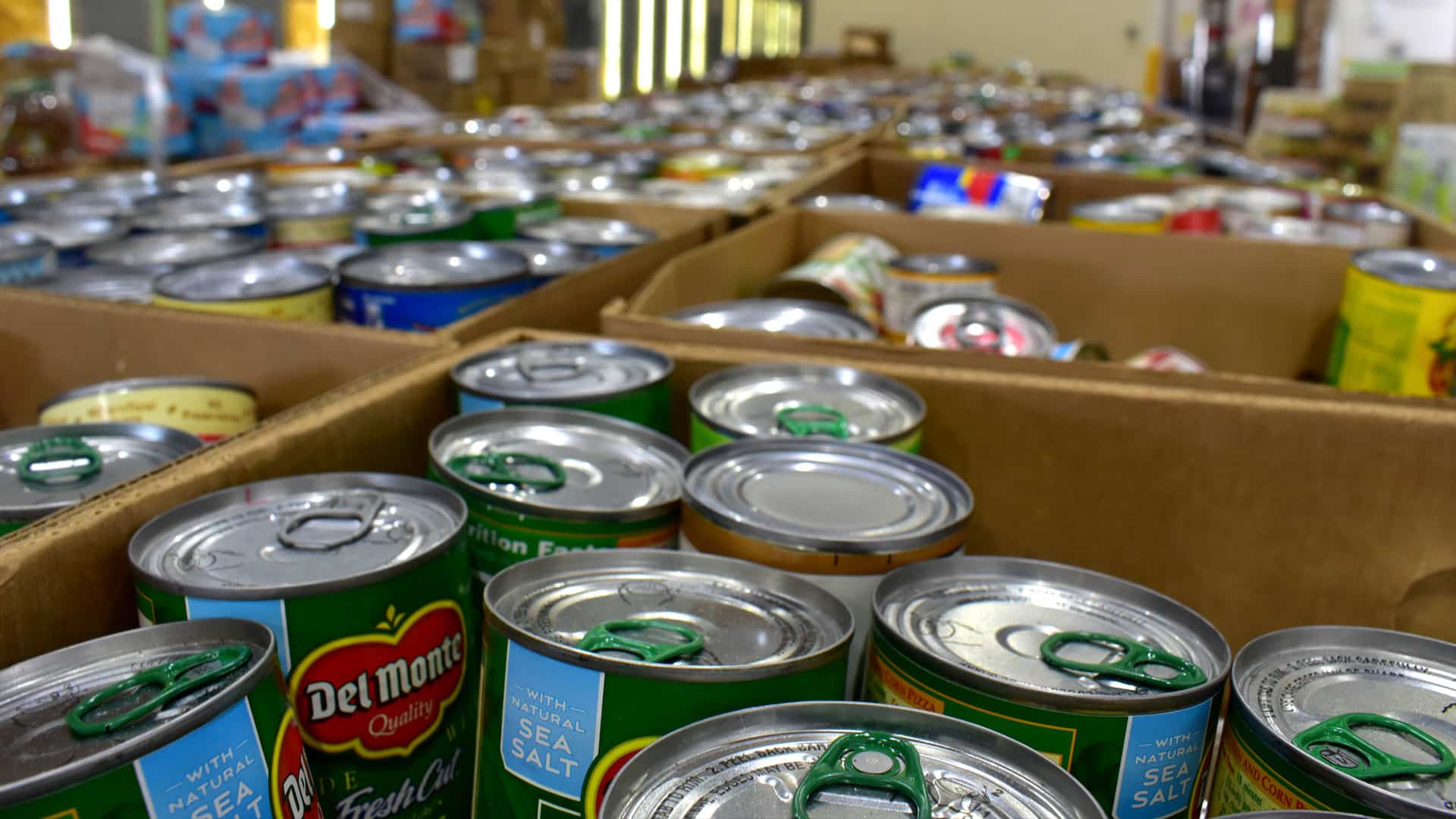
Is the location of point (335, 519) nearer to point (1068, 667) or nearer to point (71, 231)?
point (1068, 667)

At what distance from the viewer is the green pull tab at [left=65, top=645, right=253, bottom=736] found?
1.90ft

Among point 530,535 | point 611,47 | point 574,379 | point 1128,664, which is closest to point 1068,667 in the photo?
point 1128,664

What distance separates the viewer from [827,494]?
966 mm

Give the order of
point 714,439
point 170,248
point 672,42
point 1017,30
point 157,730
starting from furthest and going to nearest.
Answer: point 672,42, point 1017,30, point 170,248, point 714,439, point 157,730

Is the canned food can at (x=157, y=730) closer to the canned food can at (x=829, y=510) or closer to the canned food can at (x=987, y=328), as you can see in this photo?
the canned food can at (x=829, y=510)

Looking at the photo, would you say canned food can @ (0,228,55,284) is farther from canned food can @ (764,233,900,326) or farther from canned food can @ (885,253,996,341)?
canned food can @ (885,253,996,341)

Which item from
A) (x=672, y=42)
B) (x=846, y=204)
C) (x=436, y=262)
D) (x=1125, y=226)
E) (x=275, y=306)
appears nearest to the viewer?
(x=275, y=306)

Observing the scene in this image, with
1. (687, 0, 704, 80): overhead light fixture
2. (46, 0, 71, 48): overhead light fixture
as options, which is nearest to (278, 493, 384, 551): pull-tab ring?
(46, 0, 71, 48): overhead light fixture

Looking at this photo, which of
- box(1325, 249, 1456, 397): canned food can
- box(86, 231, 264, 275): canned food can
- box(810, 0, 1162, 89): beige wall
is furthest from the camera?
box(810, 0, 1162, 89): beige wall

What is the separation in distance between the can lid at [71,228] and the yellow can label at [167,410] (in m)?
0.73

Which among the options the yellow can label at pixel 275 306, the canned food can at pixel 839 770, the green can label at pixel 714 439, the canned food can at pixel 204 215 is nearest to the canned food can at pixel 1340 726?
the canned food can at pixel 839 770

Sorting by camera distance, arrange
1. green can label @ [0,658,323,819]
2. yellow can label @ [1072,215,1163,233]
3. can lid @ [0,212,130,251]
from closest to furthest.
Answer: green can label @ [0,658,323,819], can lid @ [0,212,130,251], yellow can label @ [1072,215,1163,233]

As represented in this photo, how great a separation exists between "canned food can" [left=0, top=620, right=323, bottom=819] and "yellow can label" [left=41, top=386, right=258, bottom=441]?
0.50 m

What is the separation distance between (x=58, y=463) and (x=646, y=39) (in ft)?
42.1
